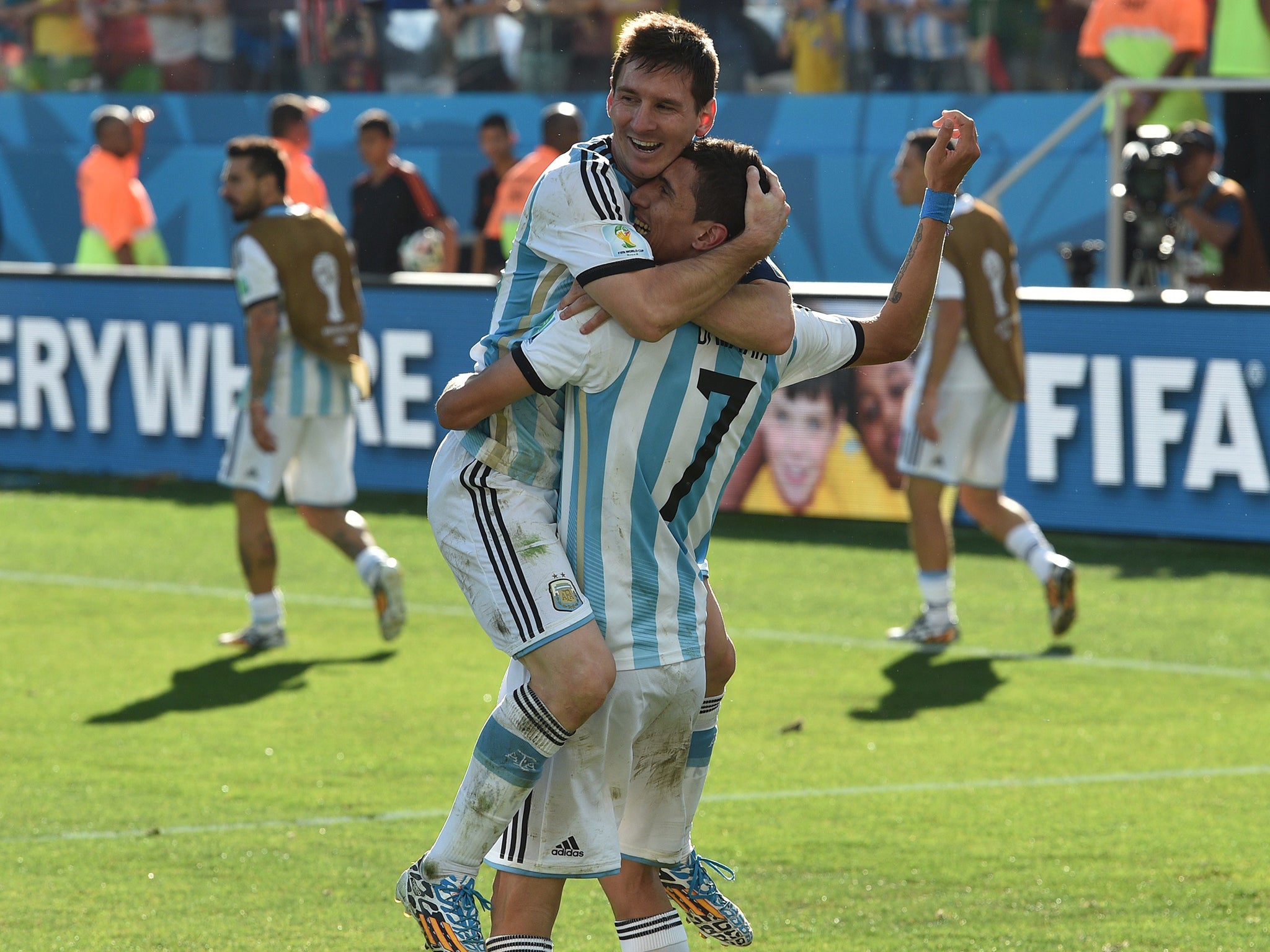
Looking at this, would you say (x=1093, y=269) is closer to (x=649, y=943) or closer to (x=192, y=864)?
(x=192, y=864)

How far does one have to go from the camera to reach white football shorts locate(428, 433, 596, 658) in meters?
4.21

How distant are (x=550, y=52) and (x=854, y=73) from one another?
332 cm

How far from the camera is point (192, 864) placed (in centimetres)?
617

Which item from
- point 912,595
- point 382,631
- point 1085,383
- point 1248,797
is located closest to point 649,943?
point 1248,797

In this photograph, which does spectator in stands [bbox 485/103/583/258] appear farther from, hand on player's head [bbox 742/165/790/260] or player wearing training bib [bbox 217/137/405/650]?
hand on player's head [bbox 742/165/790/260]

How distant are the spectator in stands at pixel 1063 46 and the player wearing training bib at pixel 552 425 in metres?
13.2

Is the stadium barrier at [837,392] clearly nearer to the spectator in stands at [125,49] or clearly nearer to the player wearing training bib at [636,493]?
the spectator in stands at [125,49]

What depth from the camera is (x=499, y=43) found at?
2014cm

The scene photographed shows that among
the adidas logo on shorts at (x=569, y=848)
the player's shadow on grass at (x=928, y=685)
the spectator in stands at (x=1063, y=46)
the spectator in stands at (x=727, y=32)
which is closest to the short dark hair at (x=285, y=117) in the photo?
the spectator in stands at (x=727, y=32)

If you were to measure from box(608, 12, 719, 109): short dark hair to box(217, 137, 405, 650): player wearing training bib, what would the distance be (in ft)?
18.5

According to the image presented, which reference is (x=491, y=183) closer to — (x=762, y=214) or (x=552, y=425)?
(x=552, y=425)

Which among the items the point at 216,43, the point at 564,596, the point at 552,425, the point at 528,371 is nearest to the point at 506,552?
the point at 564,596

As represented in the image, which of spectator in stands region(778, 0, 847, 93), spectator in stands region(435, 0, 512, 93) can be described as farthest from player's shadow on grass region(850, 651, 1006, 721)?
spectator in stands region(435, 0, 512, 93)

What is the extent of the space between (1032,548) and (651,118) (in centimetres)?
618
